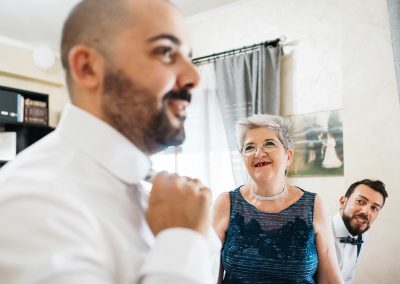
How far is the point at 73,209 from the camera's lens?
450 millimetres

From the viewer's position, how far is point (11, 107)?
375 cm

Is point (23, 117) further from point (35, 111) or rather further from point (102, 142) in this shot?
point (102, 142)

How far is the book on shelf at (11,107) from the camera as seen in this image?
367 cm

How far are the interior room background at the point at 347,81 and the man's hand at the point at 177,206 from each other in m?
2.14

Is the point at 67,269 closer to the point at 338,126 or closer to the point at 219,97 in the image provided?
the point at 338,126

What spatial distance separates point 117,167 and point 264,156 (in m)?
1.23

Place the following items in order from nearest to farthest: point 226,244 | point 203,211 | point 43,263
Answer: point 43,263, point 203,211, point 226,244

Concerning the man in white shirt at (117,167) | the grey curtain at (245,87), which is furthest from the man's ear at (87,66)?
the grey curtain at (245,87)

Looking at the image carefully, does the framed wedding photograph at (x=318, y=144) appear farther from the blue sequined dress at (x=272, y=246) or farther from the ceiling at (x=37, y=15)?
the ceiling at (x=37, y=15)

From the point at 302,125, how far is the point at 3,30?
3.24 m

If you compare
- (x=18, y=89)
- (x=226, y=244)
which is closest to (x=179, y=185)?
(x=226, y=244)

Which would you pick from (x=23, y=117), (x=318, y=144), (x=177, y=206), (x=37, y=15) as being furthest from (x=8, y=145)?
(x=177, y=206)

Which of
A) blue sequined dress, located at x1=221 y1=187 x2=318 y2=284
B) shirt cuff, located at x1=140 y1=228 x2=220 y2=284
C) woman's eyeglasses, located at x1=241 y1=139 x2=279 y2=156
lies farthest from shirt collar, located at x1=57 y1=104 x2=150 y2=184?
woman's eyeglasses, located at x1=241 y1=139 x2=279 y2=156

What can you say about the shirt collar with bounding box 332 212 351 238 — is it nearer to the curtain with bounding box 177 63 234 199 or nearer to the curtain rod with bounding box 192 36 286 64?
the curtain with bounding box 177 63 234 199
